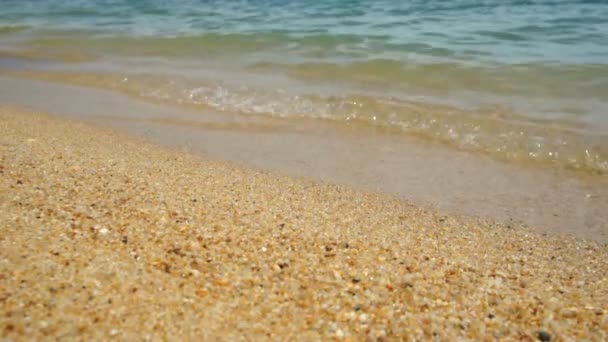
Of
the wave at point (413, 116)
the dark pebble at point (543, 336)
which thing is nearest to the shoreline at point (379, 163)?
the wave at point (413, 116)

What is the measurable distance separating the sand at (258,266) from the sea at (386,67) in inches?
76.2

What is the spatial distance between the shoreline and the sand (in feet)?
0.99

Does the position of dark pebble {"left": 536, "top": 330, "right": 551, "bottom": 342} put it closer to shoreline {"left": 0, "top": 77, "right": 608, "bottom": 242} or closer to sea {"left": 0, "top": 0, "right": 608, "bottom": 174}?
shoreline {"left": 0, "top": 77, "right": 608, "bottom": 242}

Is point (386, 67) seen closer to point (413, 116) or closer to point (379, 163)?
point (413, 116)

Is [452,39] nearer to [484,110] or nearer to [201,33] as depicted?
[484,110]

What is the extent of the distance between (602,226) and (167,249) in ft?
8.98

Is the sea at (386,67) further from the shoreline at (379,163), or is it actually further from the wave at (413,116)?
the shoreline at (379,163)

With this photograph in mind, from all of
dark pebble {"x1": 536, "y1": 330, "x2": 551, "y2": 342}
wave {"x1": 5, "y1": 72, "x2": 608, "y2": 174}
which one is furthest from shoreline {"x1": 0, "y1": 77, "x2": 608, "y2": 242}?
dark pebble {"x1": 536, "y1": 330, "x2": 551, "y2": 342}

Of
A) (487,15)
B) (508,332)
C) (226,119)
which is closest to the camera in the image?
(508,332)

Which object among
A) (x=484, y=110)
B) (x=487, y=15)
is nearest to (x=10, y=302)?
(x=484, y=110)

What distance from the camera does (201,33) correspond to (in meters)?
10.7

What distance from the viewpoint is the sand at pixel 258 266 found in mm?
1871

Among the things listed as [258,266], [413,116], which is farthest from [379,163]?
[258,266]

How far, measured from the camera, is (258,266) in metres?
2.29
